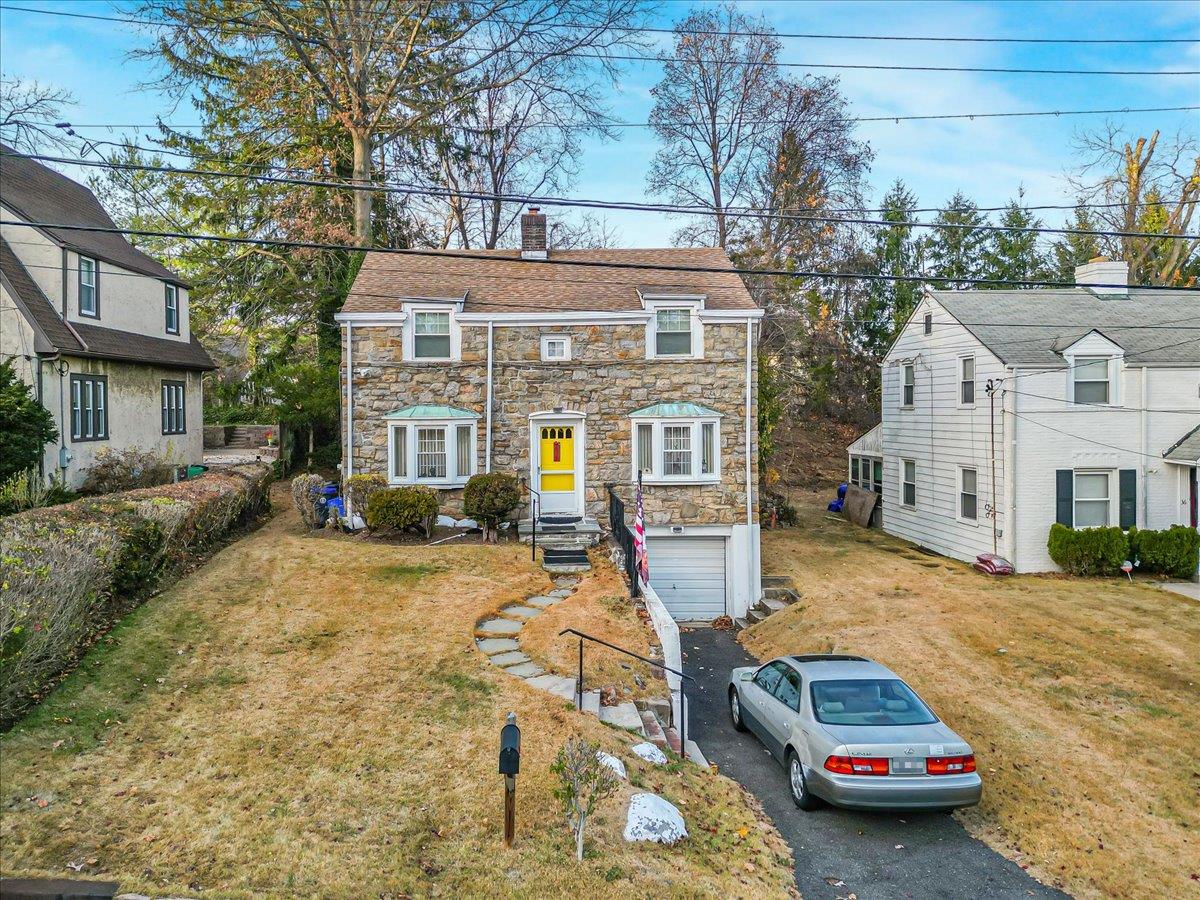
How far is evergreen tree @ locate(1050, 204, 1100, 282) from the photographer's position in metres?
36.6

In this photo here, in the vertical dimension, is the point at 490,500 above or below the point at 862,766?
above

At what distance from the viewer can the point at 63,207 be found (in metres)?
19.1

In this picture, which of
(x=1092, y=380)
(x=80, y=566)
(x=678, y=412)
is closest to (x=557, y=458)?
(x=678, y=412)

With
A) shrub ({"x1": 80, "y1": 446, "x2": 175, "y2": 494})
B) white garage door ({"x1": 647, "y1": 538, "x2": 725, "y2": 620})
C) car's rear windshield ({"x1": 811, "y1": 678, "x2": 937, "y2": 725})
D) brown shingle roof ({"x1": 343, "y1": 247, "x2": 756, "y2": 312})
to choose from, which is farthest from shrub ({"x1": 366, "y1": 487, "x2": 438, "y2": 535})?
car's rear windshield ({"x1": 811, "y1": 678, "x2": 937, "y2": 725})

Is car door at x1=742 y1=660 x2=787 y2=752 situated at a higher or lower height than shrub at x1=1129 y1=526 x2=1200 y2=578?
lower

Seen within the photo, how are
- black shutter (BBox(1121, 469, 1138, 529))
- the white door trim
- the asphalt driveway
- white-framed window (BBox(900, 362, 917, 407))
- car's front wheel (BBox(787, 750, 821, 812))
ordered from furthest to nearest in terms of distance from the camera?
white-framed window (BBox(900, 362, 917, 407))
black shutter (BBox(1121, 469, 1138, 529))
the white door trim
car's front wheel (BBox(787, 750, 821, 812))
the asphalt driveway

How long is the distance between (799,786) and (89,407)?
666 inches

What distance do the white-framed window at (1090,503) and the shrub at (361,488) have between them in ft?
52.4

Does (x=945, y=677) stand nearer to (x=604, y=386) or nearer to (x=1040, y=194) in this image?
(x=604, y=386)

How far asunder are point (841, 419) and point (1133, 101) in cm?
2571

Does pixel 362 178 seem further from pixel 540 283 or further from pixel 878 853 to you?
pixel 878 853

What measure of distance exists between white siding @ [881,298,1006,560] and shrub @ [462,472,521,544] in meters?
11.6

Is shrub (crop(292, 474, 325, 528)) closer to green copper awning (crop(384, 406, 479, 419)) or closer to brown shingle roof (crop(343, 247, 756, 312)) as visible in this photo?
green copper awning (crop(384, 406, 479, 419))

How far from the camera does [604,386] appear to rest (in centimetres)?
1717
